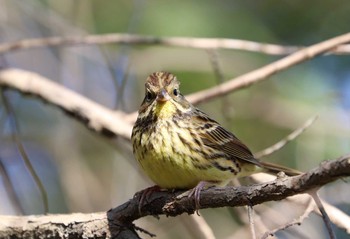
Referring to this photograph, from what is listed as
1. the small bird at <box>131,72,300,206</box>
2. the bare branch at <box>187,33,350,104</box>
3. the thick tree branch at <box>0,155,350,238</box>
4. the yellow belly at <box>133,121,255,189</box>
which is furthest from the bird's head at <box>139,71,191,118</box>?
the bare branch at <box>187,33,350,104</box>

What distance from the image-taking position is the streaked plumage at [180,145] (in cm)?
365

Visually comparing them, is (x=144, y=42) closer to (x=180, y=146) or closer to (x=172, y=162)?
(x=180, y=146)

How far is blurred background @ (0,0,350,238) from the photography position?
17.7 ft

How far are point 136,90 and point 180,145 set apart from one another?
2.62 meters

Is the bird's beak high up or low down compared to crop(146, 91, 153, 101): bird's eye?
down

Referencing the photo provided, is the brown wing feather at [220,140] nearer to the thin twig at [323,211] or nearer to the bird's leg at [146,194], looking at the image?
the bird's leg at [146,194]

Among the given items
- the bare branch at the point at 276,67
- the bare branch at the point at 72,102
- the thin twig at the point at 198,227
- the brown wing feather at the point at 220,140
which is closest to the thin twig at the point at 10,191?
the bare branch at the point at 72,102

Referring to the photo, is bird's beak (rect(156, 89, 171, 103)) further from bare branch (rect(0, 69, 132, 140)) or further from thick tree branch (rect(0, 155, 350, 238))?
bare branch (rect(0, 69, 132, 140))

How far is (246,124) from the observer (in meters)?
6.50

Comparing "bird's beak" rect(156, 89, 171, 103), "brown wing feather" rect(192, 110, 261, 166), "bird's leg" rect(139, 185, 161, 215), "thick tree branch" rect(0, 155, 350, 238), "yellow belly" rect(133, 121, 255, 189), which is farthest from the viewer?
"brown wing feather" rect(192, 110, 261, 166)

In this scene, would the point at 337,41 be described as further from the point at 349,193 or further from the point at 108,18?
the point at 108,18

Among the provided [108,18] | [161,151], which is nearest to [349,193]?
[161,151]

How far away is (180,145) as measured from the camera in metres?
3.78

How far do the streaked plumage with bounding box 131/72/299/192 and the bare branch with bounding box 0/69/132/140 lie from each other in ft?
2.38
